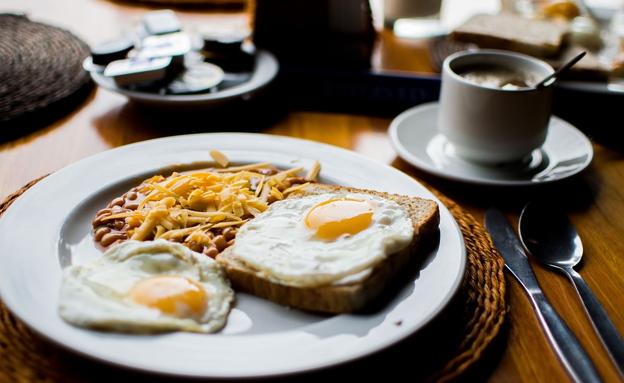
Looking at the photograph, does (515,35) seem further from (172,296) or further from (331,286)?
(172,296)

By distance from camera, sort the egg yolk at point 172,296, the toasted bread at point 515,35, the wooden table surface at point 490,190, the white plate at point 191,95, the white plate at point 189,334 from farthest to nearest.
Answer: the toasted bread at point 515,35, the white plate at point 191,95, the wooden table surface at point 490,190, the egg yolk at point 172,296, the white plate at point 189,334

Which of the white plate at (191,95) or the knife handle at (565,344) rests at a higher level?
the white plate at (191,95)

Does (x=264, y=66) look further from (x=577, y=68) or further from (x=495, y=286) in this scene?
(x=495, y=286)

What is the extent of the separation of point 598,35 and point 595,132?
73cm

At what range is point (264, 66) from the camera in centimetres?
234

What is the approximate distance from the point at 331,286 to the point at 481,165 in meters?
0.89

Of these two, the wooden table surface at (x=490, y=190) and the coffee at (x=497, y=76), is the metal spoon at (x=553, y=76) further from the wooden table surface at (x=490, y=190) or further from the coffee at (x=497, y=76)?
the wooden table surface at (x=490, y=190)

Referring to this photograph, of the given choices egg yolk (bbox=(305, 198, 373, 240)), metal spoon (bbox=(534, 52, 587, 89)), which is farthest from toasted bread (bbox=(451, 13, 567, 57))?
egg yolk (bbox=(305, 198, 373, 240))

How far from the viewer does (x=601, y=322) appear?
4.23 ft

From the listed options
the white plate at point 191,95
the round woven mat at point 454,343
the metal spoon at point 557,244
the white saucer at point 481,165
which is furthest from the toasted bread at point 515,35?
the round woven mat at point 454,343

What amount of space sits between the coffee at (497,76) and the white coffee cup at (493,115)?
1 cm

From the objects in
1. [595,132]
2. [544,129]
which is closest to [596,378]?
[544,129]

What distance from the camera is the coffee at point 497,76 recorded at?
1.86m

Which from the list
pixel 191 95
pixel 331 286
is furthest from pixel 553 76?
pixel 191 95
